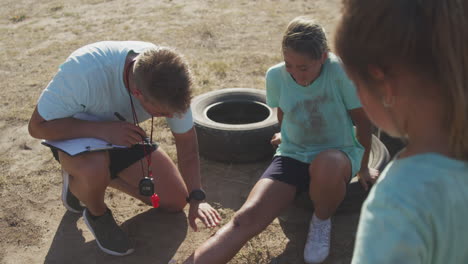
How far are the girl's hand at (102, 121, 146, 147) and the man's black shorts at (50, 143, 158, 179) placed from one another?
0.20 meters

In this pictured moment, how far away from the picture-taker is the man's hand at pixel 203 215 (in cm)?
261

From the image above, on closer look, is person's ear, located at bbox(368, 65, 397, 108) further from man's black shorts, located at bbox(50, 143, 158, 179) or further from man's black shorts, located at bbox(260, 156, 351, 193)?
man's black shorts, located at bbox(50, 143, 158, 179)

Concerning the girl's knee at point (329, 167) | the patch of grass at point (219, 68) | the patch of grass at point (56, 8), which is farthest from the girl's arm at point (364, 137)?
the patch of grass at point (56, 8)

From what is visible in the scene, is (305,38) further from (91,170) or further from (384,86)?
(384,86)

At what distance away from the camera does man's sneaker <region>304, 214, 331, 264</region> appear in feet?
8.52

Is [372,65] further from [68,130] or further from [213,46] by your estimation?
[213,46]

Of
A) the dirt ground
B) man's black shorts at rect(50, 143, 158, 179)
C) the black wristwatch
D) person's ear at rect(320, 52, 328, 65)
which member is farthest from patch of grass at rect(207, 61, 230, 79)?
person's ear at rect(320, 52, 328, 65)

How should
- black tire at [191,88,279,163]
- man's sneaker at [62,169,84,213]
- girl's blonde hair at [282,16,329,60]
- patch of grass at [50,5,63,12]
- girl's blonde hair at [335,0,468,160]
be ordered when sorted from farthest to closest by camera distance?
patch of grass at [50,5,63,12]
black tire at [191,88,279,163]
man's sneaker at [62,169,84,213]
girl's blonde hair at [282,16,329,60]
girl's blonde hair at [335,0,468,160]

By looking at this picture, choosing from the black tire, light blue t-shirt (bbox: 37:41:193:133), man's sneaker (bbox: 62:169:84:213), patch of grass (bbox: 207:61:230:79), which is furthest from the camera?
patch of grass (bbox: 207:61:230:79)

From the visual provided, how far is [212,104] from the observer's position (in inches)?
157

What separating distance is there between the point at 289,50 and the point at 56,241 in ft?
5.56

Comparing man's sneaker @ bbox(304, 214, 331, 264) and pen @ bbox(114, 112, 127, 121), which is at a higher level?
pen @ bbox(114, 112, 127, 121)

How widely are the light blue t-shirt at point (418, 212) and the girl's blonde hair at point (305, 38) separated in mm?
1513

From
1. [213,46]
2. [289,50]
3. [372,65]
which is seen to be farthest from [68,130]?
[213,46]
